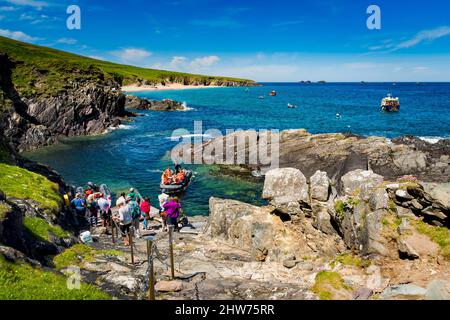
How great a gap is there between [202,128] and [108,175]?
41.6 meters

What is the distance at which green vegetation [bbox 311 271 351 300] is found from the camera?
10164 mm

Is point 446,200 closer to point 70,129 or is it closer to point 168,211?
point 168,211

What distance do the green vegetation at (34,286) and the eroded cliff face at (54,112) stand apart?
159ft

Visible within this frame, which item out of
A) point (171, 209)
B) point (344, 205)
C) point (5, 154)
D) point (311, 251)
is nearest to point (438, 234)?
point (344, 205)

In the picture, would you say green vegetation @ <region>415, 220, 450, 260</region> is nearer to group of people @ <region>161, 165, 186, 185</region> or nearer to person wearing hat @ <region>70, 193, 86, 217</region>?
person wearing hat @ <region>70, 193, 86, 217</region>

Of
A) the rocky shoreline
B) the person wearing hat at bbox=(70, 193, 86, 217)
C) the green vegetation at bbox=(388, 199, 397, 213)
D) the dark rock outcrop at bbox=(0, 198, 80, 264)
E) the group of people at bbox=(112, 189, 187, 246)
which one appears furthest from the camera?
the person wearing hat at bbox=(70, 193, 86, 217)

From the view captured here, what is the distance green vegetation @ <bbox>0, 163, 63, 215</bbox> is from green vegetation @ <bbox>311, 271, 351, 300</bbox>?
546 inches

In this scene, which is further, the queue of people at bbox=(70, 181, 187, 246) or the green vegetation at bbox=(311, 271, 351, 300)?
the queue of people at bbox=(70, 181, 187, 246)

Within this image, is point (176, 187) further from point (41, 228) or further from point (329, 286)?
point (329, 286)

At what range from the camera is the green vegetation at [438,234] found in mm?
10805

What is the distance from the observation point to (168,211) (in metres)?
21.0

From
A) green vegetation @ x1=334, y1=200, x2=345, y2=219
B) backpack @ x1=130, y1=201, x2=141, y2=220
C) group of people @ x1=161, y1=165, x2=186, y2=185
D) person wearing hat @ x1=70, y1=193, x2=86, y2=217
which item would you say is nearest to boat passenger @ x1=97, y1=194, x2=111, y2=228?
person wearing hat @ x1=70, y1=193, x2=86, y2=217

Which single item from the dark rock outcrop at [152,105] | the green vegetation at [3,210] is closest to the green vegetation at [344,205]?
the green vegetation at [3,210]
